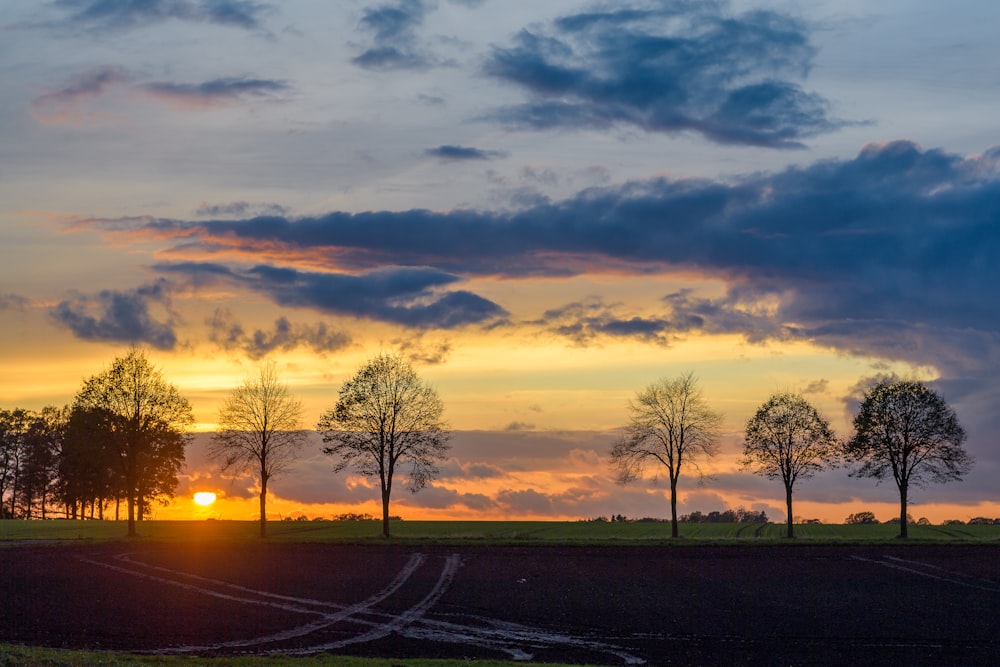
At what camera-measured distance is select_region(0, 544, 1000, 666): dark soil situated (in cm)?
4247

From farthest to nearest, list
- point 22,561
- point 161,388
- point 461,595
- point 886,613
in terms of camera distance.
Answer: point 161,388, point 22,561, point 461,595, point 886,613

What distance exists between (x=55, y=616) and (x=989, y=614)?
46.5 metres

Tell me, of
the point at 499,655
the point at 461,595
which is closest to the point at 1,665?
the point at 499,655

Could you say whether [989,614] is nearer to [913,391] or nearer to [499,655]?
[499,655]

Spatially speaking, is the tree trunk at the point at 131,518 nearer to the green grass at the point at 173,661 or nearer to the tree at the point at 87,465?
the tree at the point at 87,465

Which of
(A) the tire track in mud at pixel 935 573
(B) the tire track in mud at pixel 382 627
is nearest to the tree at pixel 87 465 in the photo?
(B) the tire track in mud at pixel 382 627

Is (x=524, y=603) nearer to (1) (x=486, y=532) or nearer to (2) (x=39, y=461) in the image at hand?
(1) (x=486, y=532)

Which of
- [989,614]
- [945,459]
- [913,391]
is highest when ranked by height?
[913,391]

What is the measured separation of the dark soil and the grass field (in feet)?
41.0

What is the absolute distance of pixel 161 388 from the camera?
106 m

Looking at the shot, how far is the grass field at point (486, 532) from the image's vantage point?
95.9 meters

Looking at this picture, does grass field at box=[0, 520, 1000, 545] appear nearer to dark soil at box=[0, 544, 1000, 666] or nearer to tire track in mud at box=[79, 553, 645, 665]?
dark soil at box=[0, 544, 1000, 666]

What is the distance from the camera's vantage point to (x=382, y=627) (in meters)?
47.8

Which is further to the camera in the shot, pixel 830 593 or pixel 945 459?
pixel 945 459
